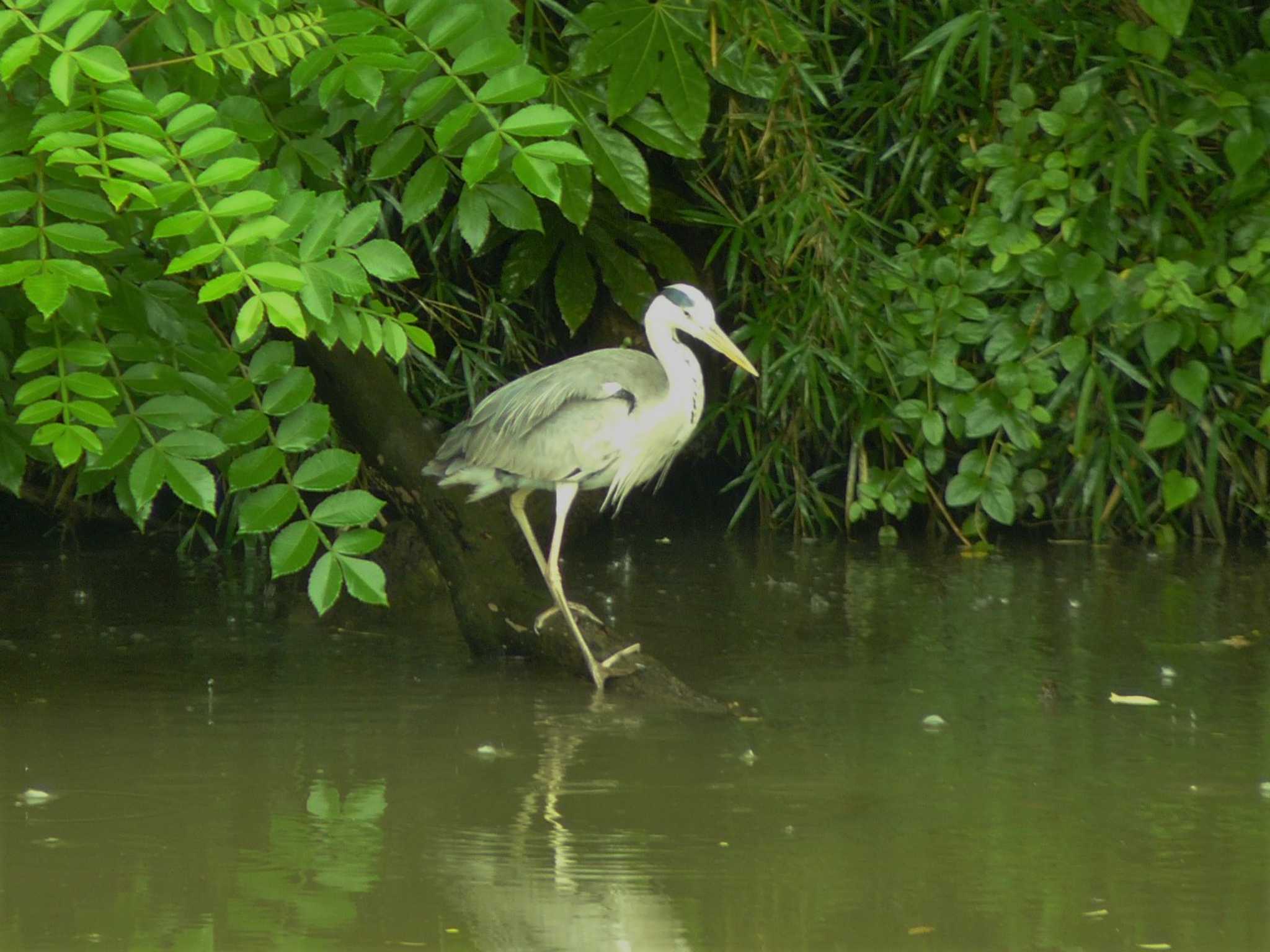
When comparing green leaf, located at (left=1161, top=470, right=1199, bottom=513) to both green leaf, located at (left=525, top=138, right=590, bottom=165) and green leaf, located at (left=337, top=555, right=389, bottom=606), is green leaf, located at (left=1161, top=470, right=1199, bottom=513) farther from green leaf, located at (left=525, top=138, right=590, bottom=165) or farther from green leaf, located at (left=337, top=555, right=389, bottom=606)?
green leaf, located at (left=337, top=555, right=389, bottom=606)

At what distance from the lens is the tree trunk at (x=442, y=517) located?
4.93m

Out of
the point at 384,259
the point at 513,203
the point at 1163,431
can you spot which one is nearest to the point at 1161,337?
the point at 1163,431

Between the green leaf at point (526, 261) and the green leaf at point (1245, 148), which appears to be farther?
the green leaf at point (526, 261)

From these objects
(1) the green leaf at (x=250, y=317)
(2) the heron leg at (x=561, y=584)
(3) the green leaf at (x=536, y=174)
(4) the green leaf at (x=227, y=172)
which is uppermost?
(3) the green leaf at (x=536, y=174)

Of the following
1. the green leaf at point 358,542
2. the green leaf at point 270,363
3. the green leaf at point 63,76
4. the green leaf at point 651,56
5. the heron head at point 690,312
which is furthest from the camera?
the green leaf at point 651,56

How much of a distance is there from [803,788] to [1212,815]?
33.4 inches

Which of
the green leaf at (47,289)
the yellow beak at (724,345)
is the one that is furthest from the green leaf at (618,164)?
the green leaf at (47,289)

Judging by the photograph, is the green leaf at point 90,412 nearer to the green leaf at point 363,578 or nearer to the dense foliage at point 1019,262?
the green leaf at point 363,578

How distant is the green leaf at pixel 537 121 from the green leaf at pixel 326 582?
3.30ft

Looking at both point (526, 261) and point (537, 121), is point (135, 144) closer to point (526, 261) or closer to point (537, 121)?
point (537, 121)

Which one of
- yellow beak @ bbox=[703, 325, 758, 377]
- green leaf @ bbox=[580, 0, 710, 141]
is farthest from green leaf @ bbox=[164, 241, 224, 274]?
green leaf @ bbox=[580, 0, 710, 141]

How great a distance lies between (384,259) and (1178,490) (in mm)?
3823

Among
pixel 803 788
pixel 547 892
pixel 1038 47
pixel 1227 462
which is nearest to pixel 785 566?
pixel 1227 462

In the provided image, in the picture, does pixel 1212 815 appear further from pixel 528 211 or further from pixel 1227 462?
pixel 1227 462
